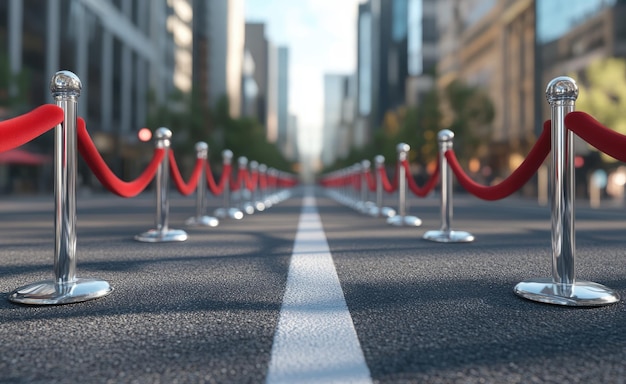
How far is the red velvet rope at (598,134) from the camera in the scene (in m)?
2.83

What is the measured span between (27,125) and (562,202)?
9.92 feet

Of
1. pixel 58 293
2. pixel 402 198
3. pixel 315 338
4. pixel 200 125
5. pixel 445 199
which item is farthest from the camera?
pixel 200 125

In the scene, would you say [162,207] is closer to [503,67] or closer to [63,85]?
[63,85]

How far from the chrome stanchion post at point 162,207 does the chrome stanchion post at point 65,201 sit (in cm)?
319

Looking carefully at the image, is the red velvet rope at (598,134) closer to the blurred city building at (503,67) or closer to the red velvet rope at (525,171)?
the red velvet rope at (525,171)

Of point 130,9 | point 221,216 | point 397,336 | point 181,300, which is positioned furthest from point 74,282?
point 130,9

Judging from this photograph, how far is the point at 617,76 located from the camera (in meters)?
24.6

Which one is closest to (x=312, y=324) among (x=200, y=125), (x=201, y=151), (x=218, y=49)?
(x=201, y=151)

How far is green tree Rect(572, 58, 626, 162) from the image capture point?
930 inches

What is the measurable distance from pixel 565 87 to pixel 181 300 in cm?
253

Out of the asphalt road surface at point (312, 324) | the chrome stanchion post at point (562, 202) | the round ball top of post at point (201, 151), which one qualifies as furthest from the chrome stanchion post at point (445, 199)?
the round ball top of post at point (201, 151)

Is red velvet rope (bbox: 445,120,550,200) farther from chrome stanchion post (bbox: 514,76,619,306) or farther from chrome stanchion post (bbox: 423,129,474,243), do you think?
chrome stanchion post (bbox: 423,129,474,243)

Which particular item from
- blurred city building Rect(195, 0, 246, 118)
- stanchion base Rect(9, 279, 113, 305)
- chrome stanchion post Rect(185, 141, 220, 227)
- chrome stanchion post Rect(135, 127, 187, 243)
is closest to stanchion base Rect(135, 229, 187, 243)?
chrome stanchion post Rect(135, 127, 187, 243)

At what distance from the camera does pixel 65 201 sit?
3.26 meters
